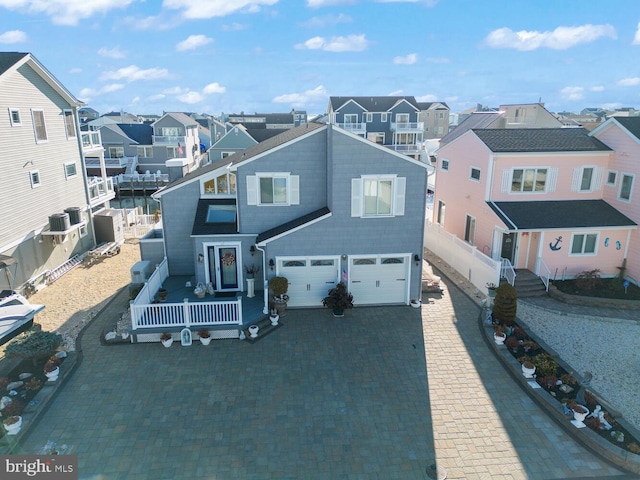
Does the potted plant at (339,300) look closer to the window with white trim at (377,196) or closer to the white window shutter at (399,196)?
the window with white trim at (377,196)

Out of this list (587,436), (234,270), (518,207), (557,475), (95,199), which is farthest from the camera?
(95,199)

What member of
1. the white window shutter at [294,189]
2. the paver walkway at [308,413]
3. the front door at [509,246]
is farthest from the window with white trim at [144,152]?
the front door at [509,246]

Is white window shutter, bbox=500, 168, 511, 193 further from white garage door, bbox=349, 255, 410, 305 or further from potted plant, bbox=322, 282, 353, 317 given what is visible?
potted plant, bbox=322, 282, 353, 317

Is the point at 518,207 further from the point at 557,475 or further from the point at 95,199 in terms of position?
the point at 95,199

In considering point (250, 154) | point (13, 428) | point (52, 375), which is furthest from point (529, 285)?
point (13, 428)

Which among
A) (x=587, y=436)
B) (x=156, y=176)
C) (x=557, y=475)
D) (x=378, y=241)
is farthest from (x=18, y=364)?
(x=156, y=176)
